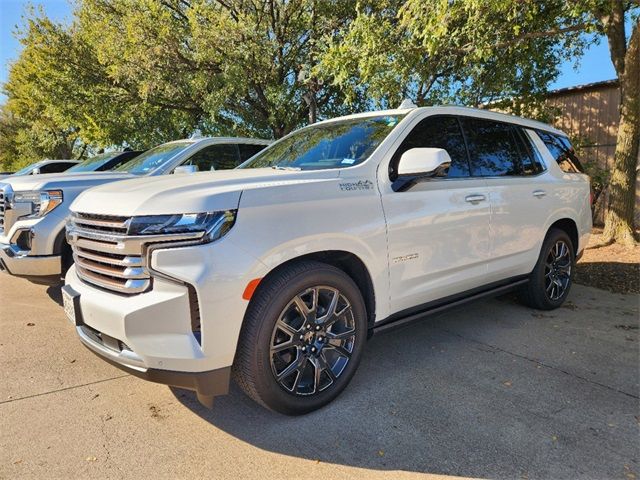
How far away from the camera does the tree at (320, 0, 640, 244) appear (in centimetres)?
673

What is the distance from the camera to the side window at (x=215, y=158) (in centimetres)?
632

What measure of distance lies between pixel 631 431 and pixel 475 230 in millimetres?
1707

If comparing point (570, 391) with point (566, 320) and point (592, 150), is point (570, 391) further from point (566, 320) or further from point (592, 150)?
point (592, 150)

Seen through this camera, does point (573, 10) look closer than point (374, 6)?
Yes

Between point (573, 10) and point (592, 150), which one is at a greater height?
point (573, 10)

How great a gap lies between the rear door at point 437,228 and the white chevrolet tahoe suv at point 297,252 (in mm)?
12

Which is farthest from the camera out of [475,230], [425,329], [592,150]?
[592,150]

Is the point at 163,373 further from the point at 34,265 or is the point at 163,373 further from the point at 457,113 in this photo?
the point at 457,113

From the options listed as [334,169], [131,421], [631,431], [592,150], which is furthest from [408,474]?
[592,150]

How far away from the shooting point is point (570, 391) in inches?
125

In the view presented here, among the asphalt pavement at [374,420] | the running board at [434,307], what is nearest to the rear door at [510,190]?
the running board at [434,307]

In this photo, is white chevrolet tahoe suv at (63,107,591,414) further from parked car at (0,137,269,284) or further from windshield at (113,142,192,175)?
windshield at (113,142,192,175)

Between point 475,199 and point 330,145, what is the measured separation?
1.27 m

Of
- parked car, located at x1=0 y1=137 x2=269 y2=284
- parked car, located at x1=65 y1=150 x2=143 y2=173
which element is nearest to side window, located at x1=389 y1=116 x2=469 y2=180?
parked car, located at x1=0 y1=137 x2=269 y2=284
